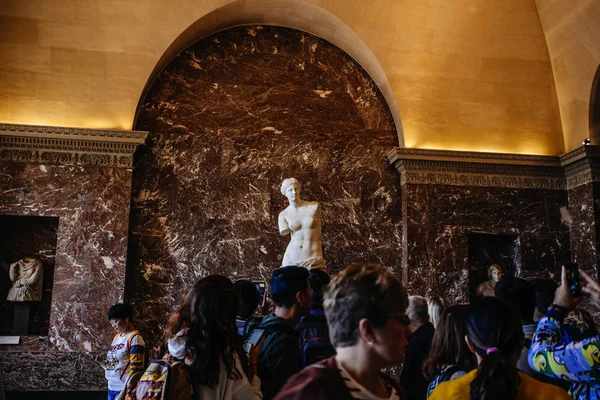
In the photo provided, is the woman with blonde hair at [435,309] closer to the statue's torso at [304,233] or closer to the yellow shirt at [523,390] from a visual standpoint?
the yellow shirt at [523,390]

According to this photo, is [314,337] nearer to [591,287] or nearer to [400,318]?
[591,287]

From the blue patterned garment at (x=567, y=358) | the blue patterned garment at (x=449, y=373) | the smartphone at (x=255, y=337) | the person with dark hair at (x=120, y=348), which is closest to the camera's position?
the blue patterned garment at (x=567, y=358)

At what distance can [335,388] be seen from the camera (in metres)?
1.79

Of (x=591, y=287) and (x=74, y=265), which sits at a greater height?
(x=74, y=265)

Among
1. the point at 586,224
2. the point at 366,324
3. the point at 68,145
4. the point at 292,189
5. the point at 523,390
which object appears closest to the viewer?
the point at 366,324

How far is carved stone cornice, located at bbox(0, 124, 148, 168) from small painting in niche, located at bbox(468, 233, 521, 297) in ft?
19.5

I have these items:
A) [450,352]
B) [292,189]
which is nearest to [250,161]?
[292,189]

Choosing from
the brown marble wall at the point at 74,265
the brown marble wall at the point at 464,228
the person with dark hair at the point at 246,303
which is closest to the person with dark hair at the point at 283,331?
the person with dark hair at the point at 246,303

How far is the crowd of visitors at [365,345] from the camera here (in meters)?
1.93

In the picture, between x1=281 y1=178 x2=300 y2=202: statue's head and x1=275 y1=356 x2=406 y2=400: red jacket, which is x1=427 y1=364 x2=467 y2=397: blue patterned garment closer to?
x1=275 y1=356 x2=406 y2=400: red jacket

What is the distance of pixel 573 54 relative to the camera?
10.5 meters

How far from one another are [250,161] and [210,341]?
7.67 metres

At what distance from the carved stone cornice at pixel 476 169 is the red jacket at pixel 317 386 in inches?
341

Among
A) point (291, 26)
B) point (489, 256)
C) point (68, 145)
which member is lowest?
point (489, 256)
